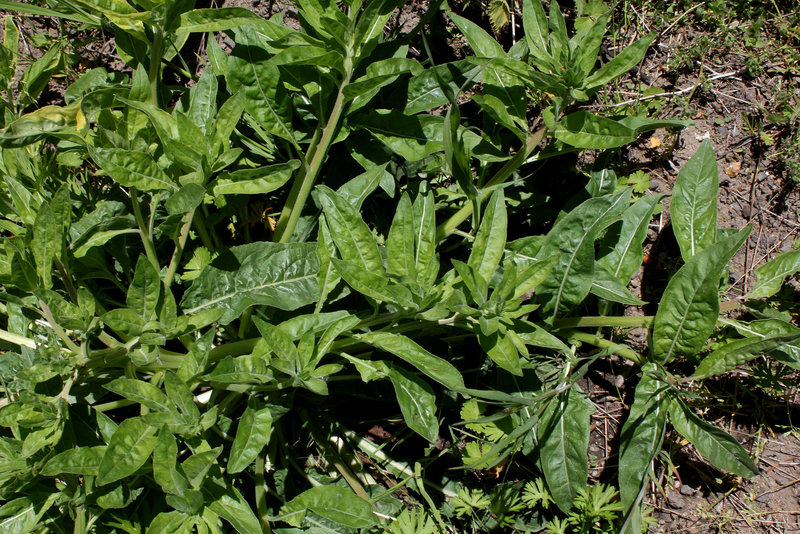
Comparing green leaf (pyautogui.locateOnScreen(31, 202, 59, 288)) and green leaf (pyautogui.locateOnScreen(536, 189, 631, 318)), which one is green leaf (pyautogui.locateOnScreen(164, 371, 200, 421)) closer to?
Answer: green leaf (pyautogui.locateOnScreen(31, 202, 59, 288))

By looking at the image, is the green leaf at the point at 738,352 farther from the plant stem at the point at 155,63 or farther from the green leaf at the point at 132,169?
the plant stem at the point at 155,63

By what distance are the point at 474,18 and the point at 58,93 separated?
2.47 m

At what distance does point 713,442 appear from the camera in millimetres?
2305

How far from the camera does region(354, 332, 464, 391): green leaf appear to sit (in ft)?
6.82

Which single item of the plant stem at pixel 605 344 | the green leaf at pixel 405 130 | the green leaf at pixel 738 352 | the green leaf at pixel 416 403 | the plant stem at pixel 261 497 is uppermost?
the green leaf at pixel 405 130

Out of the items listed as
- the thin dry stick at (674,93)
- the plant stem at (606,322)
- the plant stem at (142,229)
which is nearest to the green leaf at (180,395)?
the plant stem at (142,229)

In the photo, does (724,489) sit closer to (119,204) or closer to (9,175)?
(119,204)

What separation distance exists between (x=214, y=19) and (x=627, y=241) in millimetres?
1937

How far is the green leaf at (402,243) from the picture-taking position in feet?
7.09

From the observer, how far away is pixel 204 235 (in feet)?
8.57

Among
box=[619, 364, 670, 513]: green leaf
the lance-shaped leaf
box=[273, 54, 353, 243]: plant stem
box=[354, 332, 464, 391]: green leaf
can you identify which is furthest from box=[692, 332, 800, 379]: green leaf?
box=[273, 54, 353, 243]: plant stem

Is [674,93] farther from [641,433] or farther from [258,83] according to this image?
[258,83]

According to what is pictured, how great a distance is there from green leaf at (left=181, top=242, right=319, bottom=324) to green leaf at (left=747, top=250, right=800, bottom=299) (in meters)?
1.85

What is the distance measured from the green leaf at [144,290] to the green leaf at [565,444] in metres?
1.60
